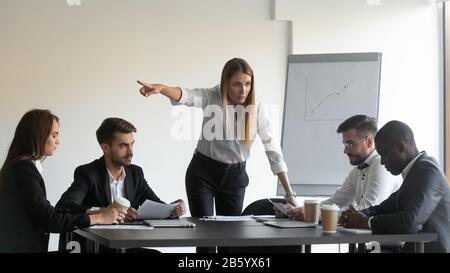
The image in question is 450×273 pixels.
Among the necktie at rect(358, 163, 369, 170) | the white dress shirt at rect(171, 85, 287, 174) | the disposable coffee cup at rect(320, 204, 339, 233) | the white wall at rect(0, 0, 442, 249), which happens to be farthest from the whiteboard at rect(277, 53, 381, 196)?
the disposable coffee cup at rect(320, 204, 339, 233)

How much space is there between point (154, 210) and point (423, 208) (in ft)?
3.34

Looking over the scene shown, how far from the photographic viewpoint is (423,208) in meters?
2.18

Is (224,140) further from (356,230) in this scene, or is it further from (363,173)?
(356,230)

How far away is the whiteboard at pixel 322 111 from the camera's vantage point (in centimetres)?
426

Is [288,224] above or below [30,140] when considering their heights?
below

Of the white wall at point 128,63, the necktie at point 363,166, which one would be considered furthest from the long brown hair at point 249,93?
the white wall at point 128,63

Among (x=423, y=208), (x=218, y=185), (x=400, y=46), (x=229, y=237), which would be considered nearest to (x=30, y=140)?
(x=229, y=237)

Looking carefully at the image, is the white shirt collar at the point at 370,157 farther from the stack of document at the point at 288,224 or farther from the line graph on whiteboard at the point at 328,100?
the line graph on whiteboard at the point at 328,100

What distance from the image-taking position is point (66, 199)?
2.62 m

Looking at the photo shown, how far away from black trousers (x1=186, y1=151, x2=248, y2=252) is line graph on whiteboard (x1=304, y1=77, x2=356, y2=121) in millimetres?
1255

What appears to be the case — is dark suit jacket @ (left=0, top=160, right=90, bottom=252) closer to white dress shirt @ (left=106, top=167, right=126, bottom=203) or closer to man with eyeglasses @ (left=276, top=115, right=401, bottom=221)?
white dress shirt @ (left=106, top=167, right=126, bottom=203)

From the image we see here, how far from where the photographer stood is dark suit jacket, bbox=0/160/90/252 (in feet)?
7.24
